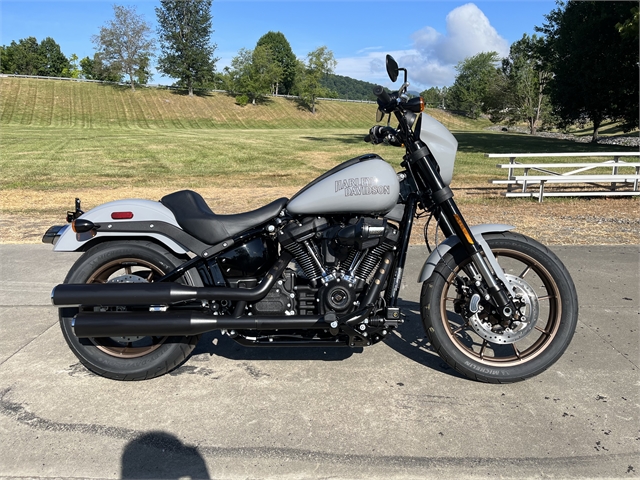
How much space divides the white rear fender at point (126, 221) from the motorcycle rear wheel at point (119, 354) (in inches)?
3.0

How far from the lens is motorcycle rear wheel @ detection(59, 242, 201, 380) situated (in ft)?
10.6

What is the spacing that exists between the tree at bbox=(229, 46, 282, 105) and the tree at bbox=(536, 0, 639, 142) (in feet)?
145

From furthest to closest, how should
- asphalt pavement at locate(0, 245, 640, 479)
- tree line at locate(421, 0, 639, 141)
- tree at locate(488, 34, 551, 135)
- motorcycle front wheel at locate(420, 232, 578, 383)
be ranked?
tree at locate(488, 34, 551, 135) < tree line at locate(421, 0, 639, 141) < motorcycle front wheel at locate(420, 232, 578, 383) < asphalt pavement at locate(0, 245, 640, 479)

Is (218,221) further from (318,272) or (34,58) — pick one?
(34,58)

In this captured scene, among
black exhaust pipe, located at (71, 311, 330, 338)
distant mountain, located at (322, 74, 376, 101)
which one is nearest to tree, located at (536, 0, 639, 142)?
black exhaust pipe, located at (71, 311, 330, 338)

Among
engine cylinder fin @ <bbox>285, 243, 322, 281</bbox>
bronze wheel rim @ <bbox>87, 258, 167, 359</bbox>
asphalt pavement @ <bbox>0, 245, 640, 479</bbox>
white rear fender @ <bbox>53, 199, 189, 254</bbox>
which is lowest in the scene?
asphalt pavement @ <bbox>0, 245, 640, 479</bbox>

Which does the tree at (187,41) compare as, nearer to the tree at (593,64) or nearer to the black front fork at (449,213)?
the tree at (593,64)

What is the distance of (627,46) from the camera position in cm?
2556

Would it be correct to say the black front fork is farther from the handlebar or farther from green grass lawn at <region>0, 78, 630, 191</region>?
green grass lawn at <region>0, 78, 630, 191</region>

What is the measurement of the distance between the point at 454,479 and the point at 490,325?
1.18m

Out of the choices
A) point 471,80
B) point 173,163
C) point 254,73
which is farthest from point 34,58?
point 173,163

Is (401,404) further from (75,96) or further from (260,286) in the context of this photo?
(75,96)

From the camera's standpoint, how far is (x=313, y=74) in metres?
71.1

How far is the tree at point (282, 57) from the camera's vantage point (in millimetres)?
98125
